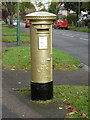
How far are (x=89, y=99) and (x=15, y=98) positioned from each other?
151 cm

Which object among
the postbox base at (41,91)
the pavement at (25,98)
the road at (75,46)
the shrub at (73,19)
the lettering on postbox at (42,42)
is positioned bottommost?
the pavement at (25,98)

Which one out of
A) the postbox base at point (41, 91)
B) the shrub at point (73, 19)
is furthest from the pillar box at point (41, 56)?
the shrub at point (73, 19)

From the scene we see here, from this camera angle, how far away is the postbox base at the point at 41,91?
17.8ft

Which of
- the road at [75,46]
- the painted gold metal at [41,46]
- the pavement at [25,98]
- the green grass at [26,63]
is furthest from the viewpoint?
the road at [75,46]

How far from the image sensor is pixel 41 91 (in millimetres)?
5438

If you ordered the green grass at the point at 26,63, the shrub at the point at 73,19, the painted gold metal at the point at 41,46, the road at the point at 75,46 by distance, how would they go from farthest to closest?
1. the shrub at the point at 73,19
2. the road at the point at 75,46
3. the green grass at the point at 26,63
4. the painted gold metal at the point at 41,46

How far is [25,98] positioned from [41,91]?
0.45 metres

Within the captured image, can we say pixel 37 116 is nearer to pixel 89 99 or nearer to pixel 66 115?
pixel 66 115

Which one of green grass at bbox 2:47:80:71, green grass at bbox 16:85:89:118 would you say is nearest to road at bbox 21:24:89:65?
green grass at bbox 2:47:80:71

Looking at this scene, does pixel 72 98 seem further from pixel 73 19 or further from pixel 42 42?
pixel 73 19

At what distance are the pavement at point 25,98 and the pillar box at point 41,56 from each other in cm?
28

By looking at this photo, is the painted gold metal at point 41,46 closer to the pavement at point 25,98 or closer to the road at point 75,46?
the pavement at point 25,98

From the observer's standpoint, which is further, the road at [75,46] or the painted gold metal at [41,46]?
the road at [75,46]

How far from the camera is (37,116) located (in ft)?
15.3
